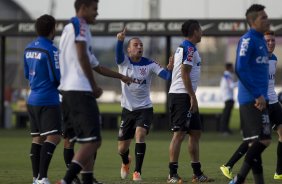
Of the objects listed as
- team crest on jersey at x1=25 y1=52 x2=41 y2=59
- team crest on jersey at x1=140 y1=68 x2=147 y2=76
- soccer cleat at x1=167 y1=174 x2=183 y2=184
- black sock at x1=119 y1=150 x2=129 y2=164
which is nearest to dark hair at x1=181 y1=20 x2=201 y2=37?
team crest on jersey at x1=140 y1=68 x2=147 y2=76

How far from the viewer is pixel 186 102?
13.1 m

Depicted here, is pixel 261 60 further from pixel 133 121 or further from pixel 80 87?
pixel 133 121

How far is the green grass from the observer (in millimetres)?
13508

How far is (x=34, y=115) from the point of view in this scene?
11867 millimetres

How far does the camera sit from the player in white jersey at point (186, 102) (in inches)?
502

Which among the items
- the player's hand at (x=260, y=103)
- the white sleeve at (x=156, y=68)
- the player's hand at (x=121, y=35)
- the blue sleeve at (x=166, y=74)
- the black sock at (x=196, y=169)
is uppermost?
the player's hand at (x=121, y=35)

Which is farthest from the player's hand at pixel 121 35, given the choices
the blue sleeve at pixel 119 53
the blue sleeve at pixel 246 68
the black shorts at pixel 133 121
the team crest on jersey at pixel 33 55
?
the blue sleeve at pixel 246 68

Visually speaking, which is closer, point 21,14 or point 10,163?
point 10,163

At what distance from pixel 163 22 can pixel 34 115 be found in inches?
651

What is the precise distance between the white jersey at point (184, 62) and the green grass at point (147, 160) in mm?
1466

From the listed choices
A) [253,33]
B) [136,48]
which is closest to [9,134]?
[136,48]

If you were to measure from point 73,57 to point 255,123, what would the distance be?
2.36m

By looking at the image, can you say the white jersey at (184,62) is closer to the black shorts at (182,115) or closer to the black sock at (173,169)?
the black shorts at (182,115)

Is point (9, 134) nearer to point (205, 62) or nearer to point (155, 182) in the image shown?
point (155, 182)
